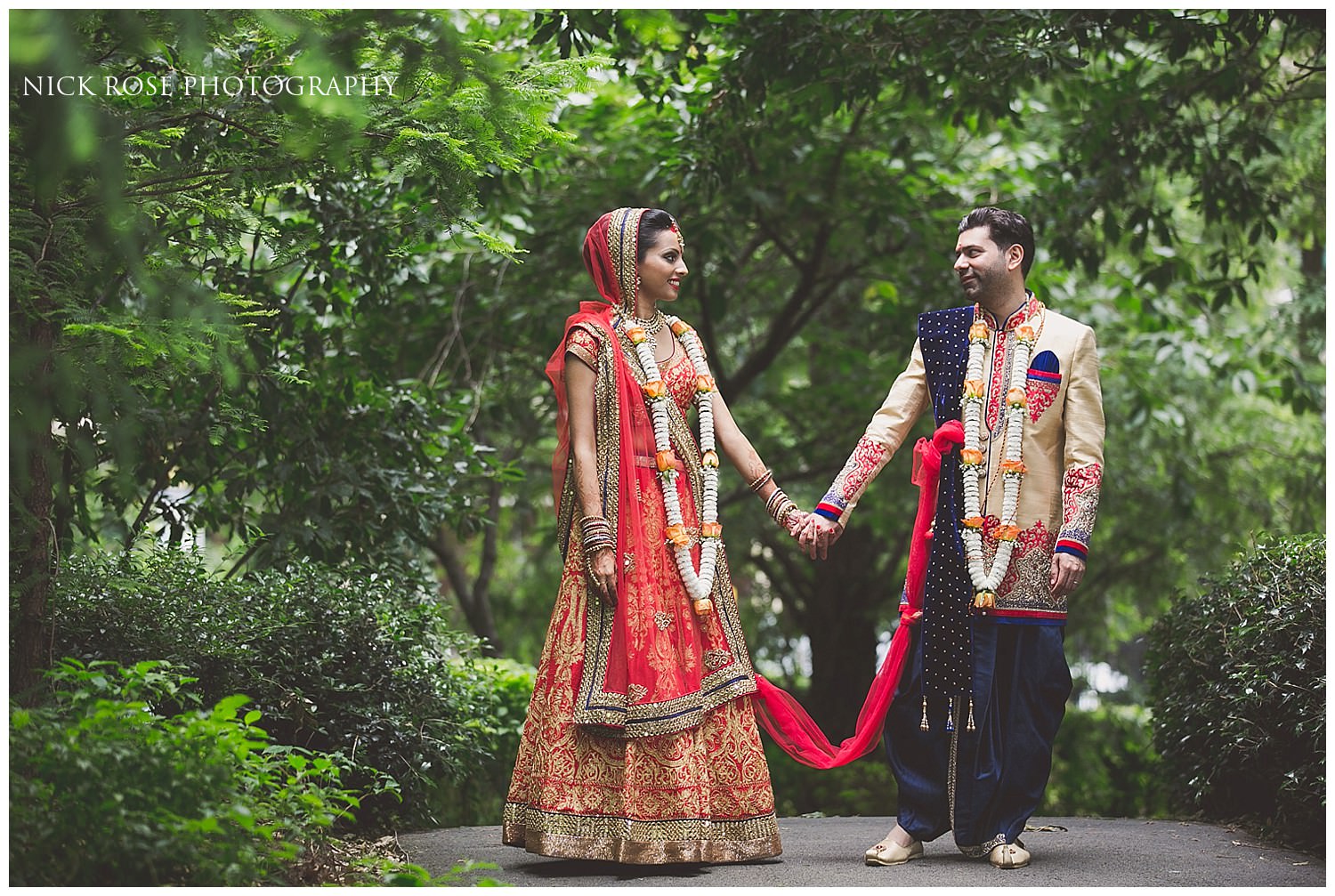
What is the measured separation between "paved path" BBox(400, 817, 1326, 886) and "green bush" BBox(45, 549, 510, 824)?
440mm

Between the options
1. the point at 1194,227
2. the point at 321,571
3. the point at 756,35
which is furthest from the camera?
the point at 1194,227

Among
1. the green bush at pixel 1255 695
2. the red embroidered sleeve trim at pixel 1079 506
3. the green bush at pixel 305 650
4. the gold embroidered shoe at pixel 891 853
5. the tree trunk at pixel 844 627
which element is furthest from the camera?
the tree trunk at pixel 844 627

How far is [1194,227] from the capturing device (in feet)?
40.7

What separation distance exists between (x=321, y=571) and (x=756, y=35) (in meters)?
3.69

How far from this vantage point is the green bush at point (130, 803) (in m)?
3.73

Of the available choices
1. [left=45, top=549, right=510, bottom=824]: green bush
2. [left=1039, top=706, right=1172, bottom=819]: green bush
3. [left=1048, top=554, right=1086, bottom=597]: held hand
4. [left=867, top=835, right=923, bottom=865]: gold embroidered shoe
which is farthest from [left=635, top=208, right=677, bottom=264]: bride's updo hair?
[left=1039, top=706, right=1172, bottom=819]: green bush

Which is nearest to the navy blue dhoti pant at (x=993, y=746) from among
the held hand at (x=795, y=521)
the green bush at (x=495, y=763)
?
the held hand at (x=795, y=521)

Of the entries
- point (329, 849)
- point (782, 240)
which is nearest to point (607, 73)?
Result: point (782, 240)

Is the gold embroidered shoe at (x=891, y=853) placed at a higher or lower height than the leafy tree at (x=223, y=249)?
lower

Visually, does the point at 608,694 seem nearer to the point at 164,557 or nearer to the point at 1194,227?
the point at 164,557

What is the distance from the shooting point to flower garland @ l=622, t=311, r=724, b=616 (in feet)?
16.2

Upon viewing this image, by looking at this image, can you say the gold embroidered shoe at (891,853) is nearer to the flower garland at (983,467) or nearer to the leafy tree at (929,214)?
the flower garland at (983,467)

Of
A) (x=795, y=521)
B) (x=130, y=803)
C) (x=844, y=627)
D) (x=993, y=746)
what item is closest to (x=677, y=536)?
(x=795, y=521)

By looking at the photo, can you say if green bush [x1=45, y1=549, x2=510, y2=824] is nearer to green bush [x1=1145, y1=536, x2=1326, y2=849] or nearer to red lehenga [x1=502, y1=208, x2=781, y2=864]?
red lehenga [x1=502, y1=208, x2=781, y2=864]
